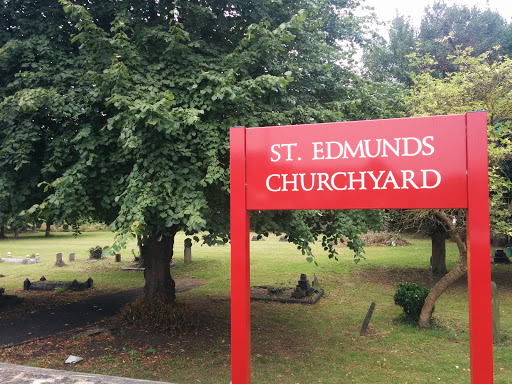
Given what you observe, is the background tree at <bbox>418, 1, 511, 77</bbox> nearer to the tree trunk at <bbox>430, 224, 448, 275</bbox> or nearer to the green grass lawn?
the tree trunk at <bbox>430, 224, 448, 275</bbox>

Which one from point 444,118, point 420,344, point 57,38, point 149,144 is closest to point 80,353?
point 149,144

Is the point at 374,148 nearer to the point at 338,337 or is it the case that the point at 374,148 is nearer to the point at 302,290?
the point at 338,337

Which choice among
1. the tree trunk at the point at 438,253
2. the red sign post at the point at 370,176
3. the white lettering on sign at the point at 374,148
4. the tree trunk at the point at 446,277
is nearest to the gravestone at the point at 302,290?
the tree trunk at the point at 446,277

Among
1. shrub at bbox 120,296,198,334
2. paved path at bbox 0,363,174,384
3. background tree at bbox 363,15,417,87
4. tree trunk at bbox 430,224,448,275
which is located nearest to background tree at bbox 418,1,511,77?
background tree at bbox 363,15,417,87

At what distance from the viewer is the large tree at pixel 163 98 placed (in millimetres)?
6551

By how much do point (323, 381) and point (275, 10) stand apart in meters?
7.13

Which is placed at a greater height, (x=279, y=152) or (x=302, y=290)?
(x=279, y=152)

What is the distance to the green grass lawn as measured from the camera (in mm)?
7406

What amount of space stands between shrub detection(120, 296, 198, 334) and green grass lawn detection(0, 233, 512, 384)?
873mm

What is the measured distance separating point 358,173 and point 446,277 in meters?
7.76

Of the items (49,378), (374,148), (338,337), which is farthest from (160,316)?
(374,148)

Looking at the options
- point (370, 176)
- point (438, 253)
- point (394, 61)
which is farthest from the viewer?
point (394, 61)

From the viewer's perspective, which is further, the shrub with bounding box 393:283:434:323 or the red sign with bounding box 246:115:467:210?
the shrub with bounding box 393:283:434:323

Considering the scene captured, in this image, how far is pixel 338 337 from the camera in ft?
31.8
